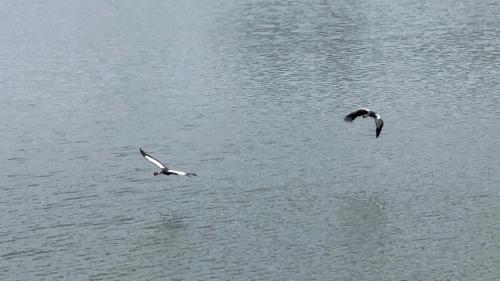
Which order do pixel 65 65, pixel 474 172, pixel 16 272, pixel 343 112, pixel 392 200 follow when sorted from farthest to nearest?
pixel 65 65, pixel 343 112, pixel 474 172, pixel 392 200, pixel 16 272

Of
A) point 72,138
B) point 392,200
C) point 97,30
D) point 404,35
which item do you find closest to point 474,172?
point 392,200

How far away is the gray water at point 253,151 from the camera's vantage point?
49.5 m

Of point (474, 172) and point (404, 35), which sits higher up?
point (474, 172)

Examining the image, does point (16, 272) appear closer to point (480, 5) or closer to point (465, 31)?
point (465, 31)

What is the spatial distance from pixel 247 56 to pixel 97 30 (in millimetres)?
26902

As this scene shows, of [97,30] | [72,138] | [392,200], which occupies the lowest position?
[97,30]

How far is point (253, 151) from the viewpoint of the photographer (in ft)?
219

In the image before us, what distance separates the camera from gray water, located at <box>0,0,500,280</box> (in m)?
49.5

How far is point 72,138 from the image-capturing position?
70938 mm

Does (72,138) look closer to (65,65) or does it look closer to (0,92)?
(0,92)

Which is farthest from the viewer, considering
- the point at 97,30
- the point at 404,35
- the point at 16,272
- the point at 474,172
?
the point at 97,30

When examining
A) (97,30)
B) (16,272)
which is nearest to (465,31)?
(97,30)

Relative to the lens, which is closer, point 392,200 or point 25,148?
point 392,200

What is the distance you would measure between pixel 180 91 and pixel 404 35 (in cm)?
3472
